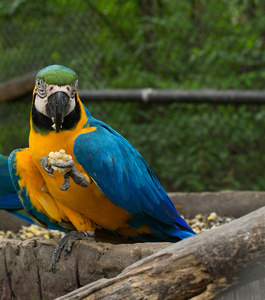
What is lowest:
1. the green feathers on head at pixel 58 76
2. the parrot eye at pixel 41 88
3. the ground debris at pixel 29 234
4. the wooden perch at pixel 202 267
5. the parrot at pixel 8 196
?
the ground debris at pixel 29 234

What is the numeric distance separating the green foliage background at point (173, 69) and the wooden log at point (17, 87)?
0.33 feet

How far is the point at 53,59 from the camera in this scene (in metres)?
4.46

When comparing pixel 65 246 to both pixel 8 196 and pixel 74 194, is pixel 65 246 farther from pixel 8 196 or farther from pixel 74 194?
pixel 8 196

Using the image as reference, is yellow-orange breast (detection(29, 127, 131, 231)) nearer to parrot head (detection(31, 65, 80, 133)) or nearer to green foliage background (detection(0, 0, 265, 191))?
parrot head (detection(31, 65, 80, 133))

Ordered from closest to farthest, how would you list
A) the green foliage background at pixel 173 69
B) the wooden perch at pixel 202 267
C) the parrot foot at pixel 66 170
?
the wooden perch at pixel 202 267 < the parrot foot at pixel 66 170 < the green foliage background at pixel 173 69

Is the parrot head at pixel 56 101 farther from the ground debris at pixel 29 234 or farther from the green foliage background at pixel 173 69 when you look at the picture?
the green foliage background at pixel 173 69

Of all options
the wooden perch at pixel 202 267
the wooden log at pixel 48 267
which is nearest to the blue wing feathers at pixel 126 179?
the wooden log at pixel 48 267

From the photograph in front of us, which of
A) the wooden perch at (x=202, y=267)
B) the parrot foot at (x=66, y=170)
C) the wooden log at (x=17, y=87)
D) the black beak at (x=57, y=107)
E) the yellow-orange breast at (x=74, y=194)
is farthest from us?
the wooden log at (x=17, y=87)

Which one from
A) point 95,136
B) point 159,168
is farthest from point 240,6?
point 95,136

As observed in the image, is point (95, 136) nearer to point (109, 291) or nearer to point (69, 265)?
point (69, 265)

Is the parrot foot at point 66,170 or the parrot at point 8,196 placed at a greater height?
the parrot foot at point 66,170

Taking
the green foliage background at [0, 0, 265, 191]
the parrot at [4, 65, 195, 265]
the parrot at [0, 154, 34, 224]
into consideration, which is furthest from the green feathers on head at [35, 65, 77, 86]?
the green foliage background at [0, 0, 265, 191]

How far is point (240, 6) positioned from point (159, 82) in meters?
0.87

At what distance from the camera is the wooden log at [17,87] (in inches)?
169
